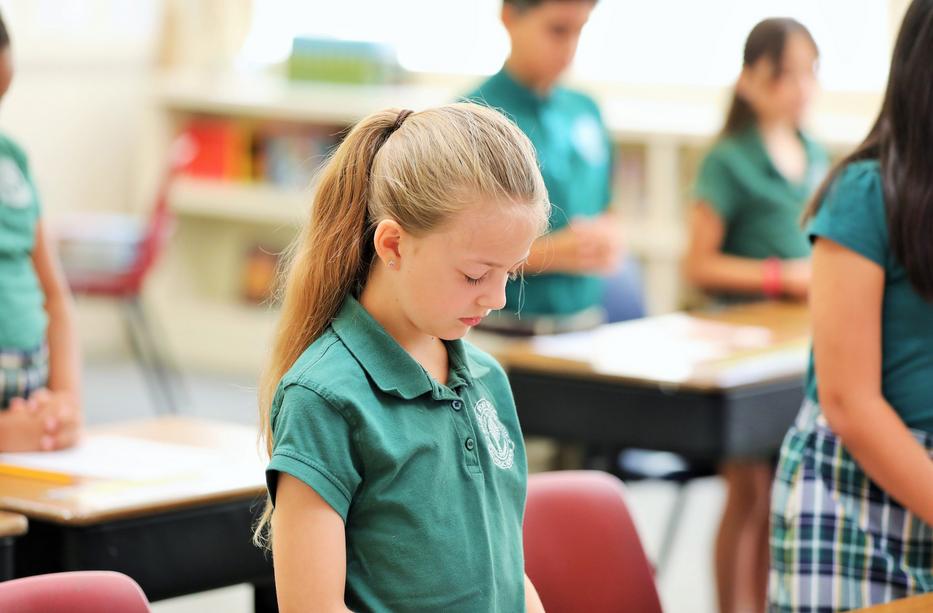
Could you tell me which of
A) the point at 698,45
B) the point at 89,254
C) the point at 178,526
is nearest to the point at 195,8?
the point at 89,254

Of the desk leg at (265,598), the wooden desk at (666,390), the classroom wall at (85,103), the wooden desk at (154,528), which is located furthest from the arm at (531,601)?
the classroom wall at (85,103)

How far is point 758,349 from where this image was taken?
298cm

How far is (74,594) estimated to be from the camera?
59.3 inches

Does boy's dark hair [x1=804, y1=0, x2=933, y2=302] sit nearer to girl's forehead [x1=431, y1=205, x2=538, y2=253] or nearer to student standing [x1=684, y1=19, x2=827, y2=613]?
girl's forehead [x1=431, y1=205, x2=538, y2=253]

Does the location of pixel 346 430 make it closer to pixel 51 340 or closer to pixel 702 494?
pixel 51 340

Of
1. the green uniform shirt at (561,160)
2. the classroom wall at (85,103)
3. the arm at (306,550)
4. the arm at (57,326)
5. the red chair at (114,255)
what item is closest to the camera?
the arm at (306,550)

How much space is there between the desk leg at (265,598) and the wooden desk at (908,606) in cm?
94

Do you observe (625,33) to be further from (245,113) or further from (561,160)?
(561,160)

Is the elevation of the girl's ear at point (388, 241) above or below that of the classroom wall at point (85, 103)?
above

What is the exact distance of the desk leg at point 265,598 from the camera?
6.91 feet

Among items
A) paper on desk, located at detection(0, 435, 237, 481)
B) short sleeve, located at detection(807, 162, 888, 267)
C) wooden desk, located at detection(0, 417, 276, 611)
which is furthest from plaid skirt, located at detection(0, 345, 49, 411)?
short sleeve, located at detection(807, 162, 888, 267)

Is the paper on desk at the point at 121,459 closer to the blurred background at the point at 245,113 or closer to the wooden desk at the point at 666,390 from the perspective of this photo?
the wooden desk at the point at 666,390

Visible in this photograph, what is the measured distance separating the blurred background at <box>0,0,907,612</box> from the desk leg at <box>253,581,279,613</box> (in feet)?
9.98

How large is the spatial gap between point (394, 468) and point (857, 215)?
800 mm
